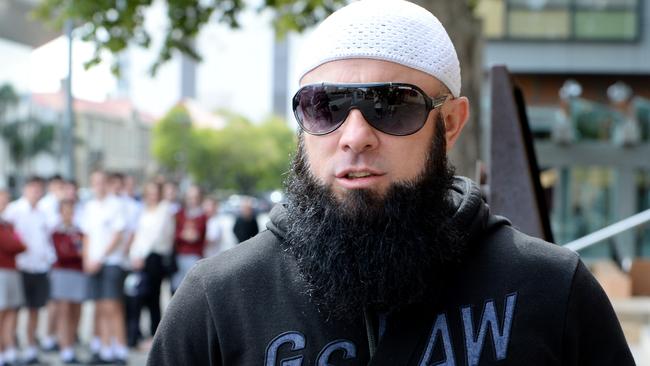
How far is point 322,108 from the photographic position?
1736 mm

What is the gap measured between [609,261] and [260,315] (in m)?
10.1

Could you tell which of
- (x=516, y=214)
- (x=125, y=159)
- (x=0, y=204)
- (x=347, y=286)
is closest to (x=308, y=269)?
(x=347, y=286)

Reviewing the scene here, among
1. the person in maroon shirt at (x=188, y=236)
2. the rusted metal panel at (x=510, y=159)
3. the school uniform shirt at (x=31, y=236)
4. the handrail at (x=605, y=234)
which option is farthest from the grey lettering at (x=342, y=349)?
the person in maroon shirt at (x=188, y=236)

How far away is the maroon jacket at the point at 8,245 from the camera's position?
888 centimetres

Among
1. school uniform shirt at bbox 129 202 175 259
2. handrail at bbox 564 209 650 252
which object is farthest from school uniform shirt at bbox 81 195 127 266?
handrail at bbox 564 209 650 252

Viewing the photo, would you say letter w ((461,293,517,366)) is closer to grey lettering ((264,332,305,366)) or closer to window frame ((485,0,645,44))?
grey lettering ((264,332,305,366))

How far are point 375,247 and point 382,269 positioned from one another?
0.14 ft

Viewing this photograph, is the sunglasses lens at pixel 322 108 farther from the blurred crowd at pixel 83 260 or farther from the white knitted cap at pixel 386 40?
the blurred crowd at pixel 83 260

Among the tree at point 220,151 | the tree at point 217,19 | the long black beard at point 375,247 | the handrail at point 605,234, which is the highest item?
the tree at point 217,19

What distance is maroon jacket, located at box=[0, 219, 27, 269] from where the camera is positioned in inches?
349

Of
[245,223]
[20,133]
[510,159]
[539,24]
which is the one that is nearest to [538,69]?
[539,24]

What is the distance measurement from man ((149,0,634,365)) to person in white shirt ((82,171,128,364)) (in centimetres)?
795

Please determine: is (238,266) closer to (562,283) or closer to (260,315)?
(260,315)

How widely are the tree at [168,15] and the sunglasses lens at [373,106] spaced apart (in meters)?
7.34
